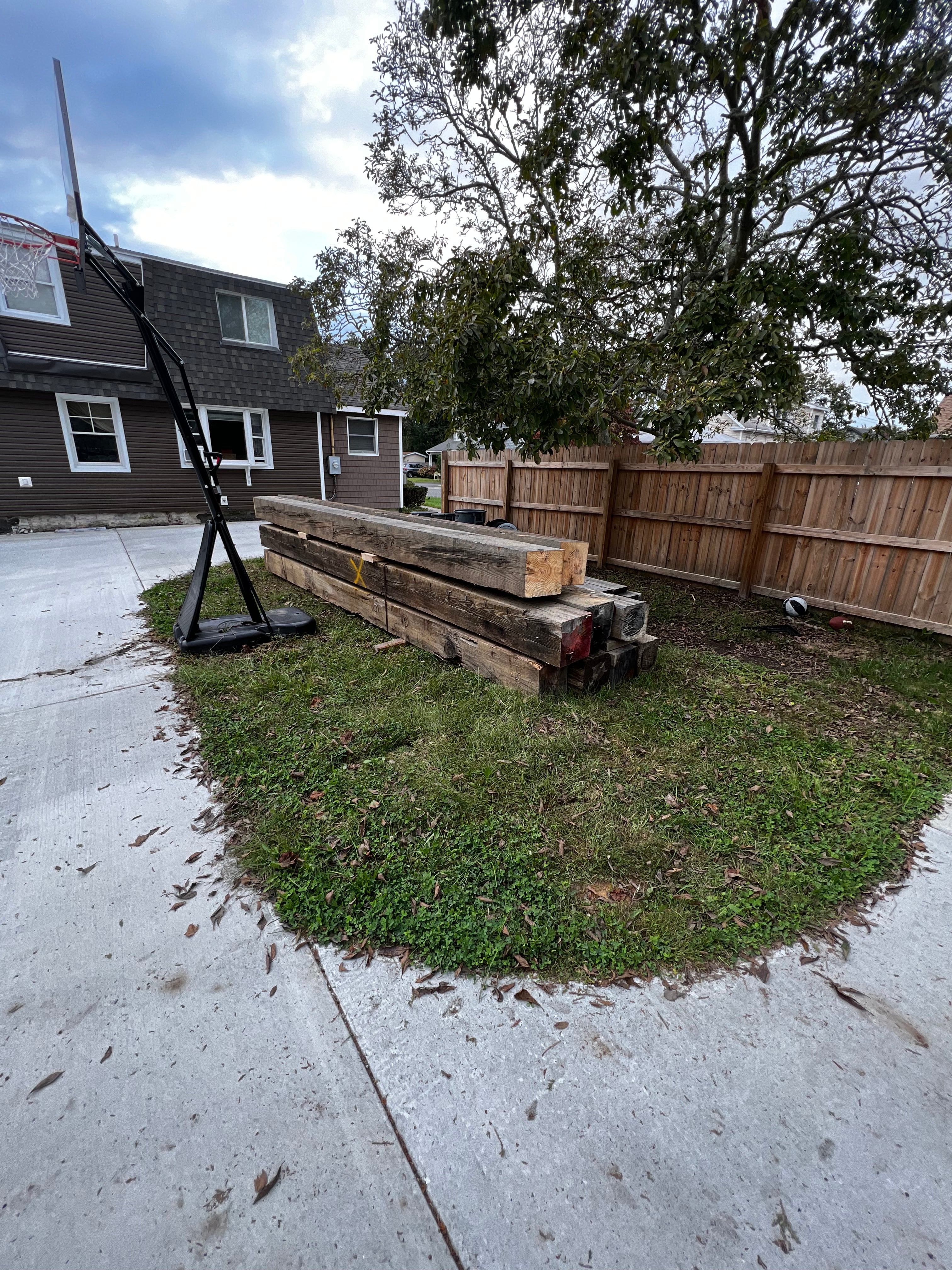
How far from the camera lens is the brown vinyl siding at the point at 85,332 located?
31.5ft

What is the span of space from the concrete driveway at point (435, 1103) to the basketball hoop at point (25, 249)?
14.5 ft

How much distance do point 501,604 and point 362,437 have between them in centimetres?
1269

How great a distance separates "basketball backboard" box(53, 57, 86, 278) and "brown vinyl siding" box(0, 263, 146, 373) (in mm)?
7534

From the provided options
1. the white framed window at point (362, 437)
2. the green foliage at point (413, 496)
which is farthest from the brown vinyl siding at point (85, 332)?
the green foliage at point (413, 496)

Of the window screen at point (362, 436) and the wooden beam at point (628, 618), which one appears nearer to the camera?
the wooden beam at point (628, 618)

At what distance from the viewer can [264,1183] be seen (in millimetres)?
1124

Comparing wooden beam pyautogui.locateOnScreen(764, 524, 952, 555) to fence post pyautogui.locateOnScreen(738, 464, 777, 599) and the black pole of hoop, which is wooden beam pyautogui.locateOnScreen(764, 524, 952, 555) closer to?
fence post pyautogui.locateOnScreen(738, 464, 777, 599)

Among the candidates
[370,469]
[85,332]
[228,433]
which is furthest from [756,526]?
[85,332]

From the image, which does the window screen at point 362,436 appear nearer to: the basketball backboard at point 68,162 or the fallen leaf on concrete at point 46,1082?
the basketball backboard at point 68,162

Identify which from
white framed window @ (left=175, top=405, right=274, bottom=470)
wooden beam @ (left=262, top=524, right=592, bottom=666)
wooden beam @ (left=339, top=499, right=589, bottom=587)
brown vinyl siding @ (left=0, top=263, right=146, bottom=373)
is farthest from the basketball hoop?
white framed window @ (left=175, top=405, right=274, bottom=470)

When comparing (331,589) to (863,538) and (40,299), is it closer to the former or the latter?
(863,538)

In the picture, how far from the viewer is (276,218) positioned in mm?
10234

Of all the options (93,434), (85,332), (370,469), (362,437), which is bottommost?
(370,469)

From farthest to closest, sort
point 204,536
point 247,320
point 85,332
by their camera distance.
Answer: point 247,320 → point 85,332 → point 204,536
